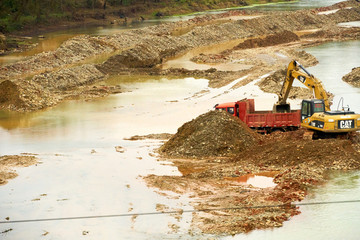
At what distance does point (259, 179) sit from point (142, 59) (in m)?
39.7

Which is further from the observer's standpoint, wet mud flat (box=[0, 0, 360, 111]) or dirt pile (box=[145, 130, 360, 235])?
wet mud flat (box=[0, 0, 360, 111])

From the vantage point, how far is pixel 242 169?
87.9 feet

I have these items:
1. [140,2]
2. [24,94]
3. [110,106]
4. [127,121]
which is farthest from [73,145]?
[140,2]

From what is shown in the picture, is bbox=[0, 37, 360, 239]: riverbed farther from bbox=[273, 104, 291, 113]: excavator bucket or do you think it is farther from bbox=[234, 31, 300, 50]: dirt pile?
bbox=[234, 31, 300, 50]: dirt pile

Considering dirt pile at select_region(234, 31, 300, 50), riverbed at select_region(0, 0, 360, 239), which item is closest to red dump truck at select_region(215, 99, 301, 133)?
riverbed at select_region(0, 0, 360, 239)

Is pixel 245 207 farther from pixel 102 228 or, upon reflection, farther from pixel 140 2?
pixel 140 2

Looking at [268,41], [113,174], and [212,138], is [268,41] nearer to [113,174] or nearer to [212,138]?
[212,138]

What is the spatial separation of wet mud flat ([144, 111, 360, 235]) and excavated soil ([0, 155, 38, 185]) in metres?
6.52

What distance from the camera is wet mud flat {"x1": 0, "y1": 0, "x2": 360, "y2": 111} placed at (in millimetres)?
48344

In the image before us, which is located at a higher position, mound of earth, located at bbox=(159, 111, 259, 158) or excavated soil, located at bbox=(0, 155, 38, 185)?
mound of earth, located at bbox=(159, 111, 259, 158)

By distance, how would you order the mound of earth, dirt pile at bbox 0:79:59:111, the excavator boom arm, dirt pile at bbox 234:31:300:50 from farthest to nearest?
dirt pile at bbox 234:31:300:50 → dirt pile at bbox 0:79:59:111 → the excavator boom arm → the mound of earth

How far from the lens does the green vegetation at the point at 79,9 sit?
9950 centimetres

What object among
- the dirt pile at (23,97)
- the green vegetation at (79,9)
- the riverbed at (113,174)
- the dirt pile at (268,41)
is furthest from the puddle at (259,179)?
the green vegetation at (79,9)

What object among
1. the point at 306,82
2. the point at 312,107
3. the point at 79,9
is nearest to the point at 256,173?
the point at 312,107
